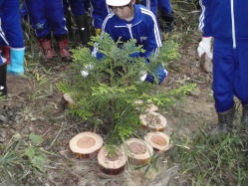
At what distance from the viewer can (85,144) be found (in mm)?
3727

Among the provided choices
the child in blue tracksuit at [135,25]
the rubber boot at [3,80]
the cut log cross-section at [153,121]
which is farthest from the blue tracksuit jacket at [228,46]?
the rubber boot at [3,80]

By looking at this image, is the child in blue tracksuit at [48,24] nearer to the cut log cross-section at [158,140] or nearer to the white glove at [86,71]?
the white glove at [86,71]

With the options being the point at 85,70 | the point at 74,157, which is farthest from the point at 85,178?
the point at 85,70

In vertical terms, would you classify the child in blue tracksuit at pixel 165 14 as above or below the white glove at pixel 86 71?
below

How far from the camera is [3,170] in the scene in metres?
3.51

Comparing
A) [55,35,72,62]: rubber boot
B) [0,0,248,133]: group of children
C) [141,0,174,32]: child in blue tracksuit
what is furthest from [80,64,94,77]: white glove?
[141,0,174,32]: child in blue tracksuit

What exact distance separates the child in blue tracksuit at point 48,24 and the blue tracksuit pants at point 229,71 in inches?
74.4

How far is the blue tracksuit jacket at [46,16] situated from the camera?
191 inches

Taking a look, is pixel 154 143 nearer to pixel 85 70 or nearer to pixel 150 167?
pixel 150 167

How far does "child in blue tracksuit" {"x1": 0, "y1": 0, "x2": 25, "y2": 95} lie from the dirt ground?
0.21 meters

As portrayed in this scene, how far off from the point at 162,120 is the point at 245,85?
2.55 feet

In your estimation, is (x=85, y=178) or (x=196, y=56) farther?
(x=196, y=56)

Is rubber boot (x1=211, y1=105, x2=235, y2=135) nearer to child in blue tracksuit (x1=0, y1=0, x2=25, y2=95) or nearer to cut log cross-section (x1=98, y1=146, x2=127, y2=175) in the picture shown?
cut log cross-section (x1=98, y1=146, x2=127, y2=175)

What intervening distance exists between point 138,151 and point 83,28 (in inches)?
89.0
